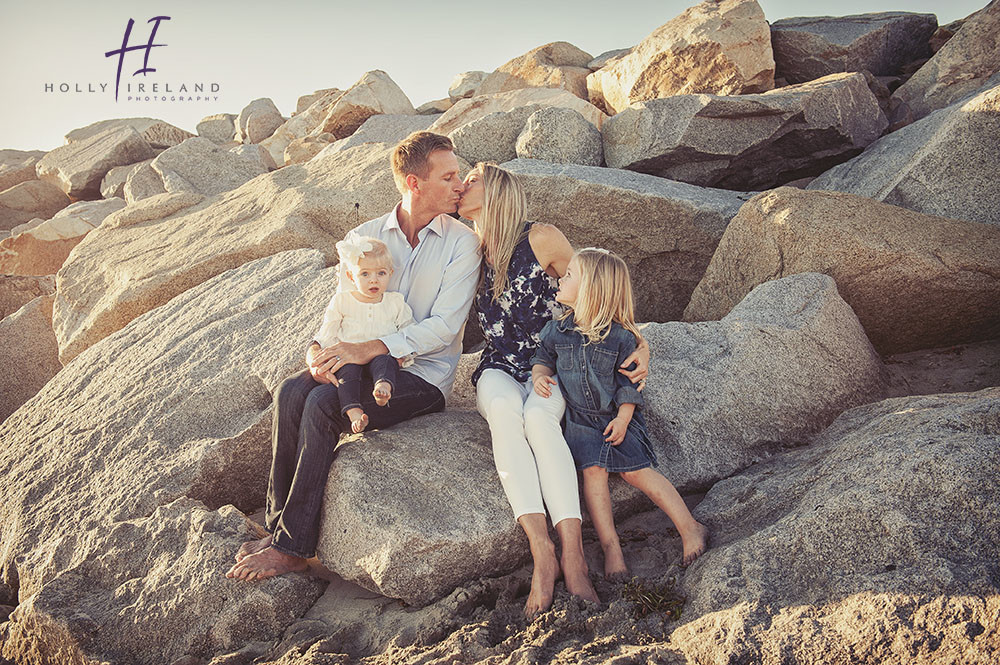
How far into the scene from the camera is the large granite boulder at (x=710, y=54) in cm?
781

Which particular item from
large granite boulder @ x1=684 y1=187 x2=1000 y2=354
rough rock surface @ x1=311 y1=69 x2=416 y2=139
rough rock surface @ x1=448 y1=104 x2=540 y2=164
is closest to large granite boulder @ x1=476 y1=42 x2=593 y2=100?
rough rock surface @ x1=311 y1=69 x2=416 y2=139

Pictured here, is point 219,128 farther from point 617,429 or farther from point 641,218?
point 617,429

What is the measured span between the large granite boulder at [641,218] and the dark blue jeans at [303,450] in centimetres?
259

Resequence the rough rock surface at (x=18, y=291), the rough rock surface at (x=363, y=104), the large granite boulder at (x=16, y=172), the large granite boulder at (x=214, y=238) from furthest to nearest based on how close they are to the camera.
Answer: the large granite boulder at (x=16, y=172)
the rough rock surface at (x=363, y=104)
the rough rock surface at (x=18, y=291)
the large granite boulder at (x=214, y=238)

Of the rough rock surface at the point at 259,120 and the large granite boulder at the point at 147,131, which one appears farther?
the rough rock surface at the point at 259,120

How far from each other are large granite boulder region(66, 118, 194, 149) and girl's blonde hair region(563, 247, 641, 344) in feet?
40.5

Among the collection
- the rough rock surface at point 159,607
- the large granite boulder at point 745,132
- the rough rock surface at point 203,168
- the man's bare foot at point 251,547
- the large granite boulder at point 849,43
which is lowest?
the rough rock surface at point 159,607

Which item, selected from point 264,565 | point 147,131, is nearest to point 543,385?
point 264,565

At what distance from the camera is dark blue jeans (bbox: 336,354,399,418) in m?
3.51

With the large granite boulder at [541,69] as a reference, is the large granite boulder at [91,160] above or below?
below

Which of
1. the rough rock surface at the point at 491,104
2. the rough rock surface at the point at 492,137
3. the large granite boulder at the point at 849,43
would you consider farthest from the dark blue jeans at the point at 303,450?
the large granite boulder at the point at 849,43

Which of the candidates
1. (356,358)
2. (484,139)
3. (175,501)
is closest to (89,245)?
(484,139)

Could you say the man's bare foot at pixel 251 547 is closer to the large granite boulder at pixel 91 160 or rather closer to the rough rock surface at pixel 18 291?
the rough rock surface at pixel 18 291

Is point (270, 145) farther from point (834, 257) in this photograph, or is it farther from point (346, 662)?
point (346, 662)
